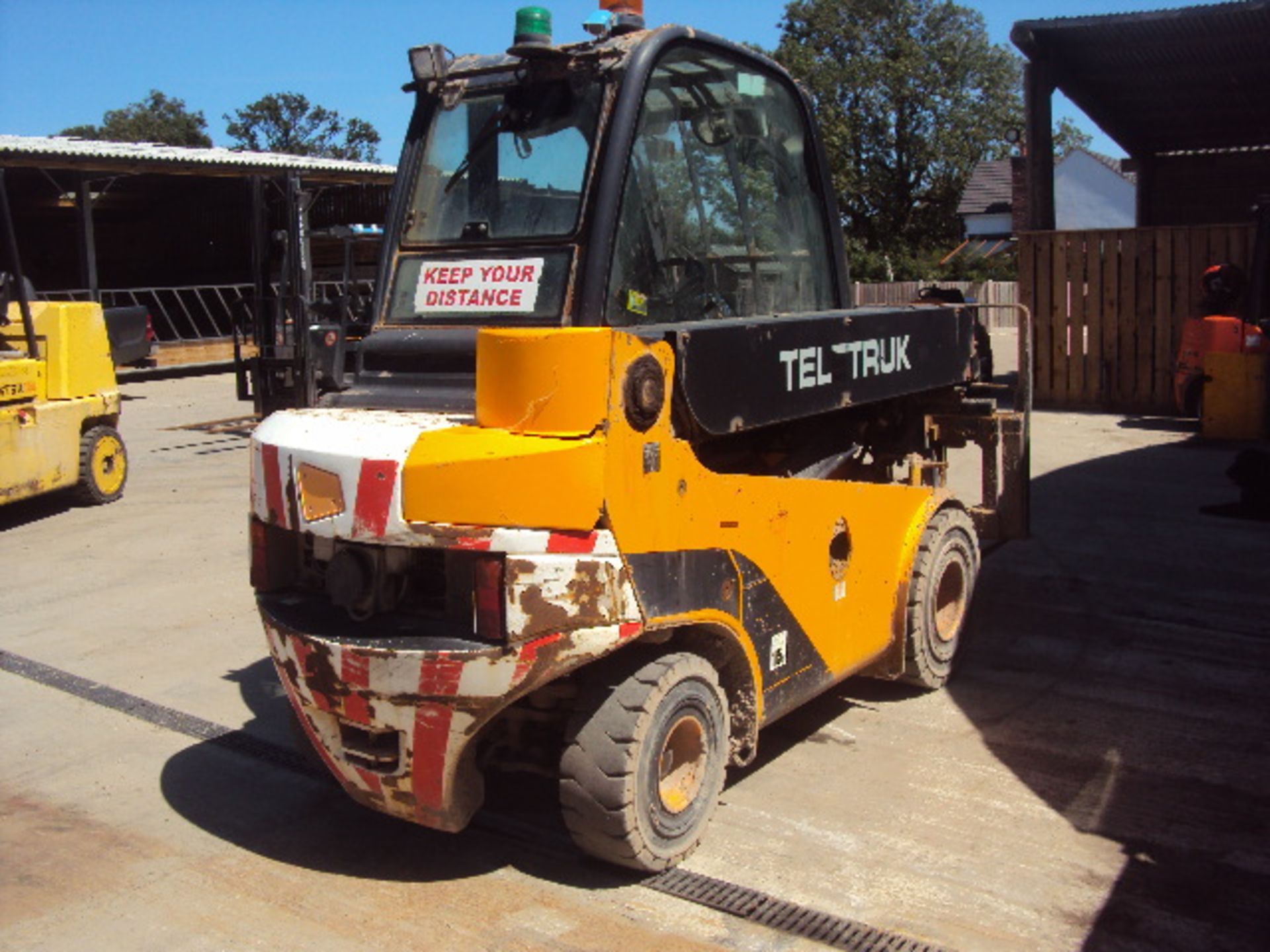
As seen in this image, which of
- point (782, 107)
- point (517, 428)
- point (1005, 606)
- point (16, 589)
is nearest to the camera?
point (517, 428)

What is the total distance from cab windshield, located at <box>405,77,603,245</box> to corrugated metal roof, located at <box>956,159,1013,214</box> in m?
50.6

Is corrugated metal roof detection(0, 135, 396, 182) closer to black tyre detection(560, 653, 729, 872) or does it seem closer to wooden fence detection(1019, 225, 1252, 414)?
wooden fence detection(1019, 225, 1252, 414)

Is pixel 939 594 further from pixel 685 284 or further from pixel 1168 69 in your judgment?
pixel 1168 69

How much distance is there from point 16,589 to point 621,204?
612cm

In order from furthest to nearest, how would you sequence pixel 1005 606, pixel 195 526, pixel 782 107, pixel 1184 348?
pixel 1184 348, pixel 195 526, pixel 1005 606, pixel 782 107

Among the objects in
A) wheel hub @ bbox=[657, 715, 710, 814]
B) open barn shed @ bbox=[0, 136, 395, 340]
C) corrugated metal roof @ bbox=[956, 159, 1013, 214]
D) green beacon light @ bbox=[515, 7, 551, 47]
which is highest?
corrugated metal roof @ bbox=[956, 159, 1013, 214]

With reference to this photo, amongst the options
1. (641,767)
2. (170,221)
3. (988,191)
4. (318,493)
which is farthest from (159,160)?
(988,191)

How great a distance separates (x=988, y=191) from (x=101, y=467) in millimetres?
47949

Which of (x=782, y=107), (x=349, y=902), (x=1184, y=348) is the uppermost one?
(x=782, y=107)

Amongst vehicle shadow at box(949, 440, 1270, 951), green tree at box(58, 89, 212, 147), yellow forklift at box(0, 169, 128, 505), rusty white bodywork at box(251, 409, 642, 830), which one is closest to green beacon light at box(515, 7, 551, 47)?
rusty white bodywork at box(251, 409, 642, 830)

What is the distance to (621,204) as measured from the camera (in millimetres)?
4535

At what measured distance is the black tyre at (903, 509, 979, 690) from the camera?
19.4ft

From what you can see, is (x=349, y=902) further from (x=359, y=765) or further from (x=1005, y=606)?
(x=1005, y=606)

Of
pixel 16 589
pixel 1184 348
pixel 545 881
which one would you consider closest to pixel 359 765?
pixel 545 881
